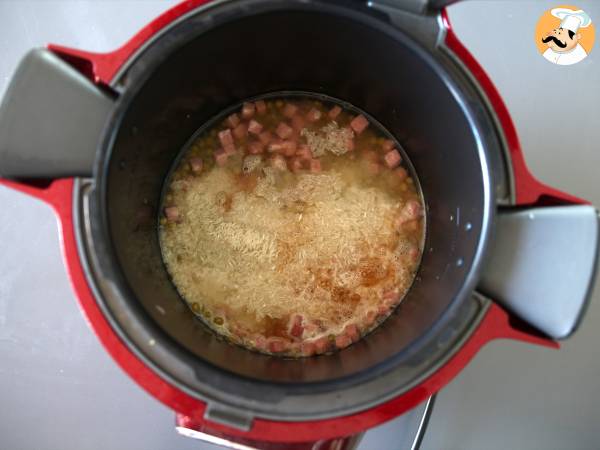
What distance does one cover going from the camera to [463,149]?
0.64m

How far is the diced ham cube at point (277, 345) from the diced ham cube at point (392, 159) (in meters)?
0.37

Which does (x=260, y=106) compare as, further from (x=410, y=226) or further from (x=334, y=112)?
(x=410, y=226)

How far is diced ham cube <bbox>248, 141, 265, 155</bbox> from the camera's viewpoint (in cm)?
84

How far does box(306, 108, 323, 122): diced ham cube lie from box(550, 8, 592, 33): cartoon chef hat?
0.50 m

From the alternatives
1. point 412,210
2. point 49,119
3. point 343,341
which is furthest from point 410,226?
point 49,119

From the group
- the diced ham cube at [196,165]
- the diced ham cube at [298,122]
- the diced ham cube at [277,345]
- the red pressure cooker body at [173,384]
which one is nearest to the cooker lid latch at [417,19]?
the red pressure cooker body at [173,384]

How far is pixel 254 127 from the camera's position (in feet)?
2.78

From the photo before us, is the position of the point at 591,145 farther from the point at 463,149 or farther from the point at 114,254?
the point at 114,254

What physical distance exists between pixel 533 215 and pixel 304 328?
16.0 inches

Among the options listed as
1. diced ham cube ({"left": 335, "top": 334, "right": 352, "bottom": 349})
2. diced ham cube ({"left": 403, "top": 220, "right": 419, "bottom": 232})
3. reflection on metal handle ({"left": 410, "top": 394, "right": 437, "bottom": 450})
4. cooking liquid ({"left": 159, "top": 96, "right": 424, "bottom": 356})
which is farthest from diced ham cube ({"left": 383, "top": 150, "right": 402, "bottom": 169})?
reflection on metal handle ({"left": 410, "top": 394, "right": 437, "bottom": 450})

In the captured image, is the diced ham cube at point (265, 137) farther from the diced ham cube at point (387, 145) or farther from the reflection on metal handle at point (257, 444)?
the reflection on metal handle at point (257, 444)

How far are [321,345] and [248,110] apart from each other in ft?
1.45

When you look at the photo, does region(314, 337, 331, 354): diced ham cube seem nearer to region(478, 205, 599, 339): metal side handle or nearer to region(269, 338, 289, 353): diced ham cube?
region(269, 338, 289, 353): diced ham cube

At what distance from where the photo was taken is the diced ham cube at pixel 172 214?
0.82 meters
